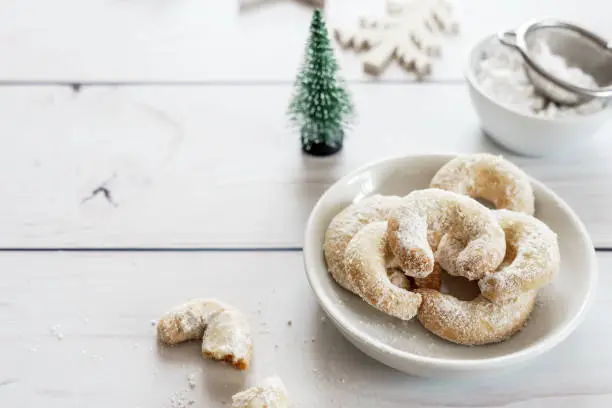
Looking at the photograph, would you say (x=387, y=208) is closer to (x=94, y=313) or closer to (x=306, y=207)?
(x=306, y=207)

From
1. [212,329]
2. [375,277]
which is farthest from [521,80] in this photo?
[212,329]

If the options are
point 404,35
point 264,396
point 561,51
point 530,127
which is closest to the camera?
point 264,396

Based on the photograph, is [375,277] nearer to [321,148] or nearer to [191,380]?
[191,380]

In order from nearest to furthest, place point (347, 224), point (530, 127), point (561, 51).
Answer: point (347, 224) → point (530, 127) → point (561, 51)

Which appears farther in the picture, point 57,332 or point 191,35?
point 191,35

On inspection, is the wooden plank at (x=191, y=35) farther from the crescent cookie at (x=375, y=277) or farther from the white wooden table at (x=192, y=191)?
the crescent cookie at (x=375, y=277)

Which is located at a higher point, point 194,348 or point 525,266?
point 525,266

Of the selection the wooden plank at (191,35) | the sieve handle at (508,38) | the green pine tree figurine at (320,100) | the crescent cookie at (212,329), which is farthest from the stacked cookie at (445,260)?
the wooden plank at (191,35)
